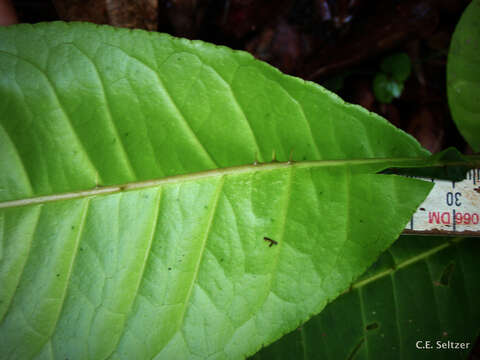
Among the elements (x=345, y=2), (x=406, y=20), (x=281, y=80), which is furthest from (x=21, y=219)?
(x=406, y=20)

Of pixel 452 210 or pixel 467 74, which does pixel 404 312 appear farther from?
pixel 467 74

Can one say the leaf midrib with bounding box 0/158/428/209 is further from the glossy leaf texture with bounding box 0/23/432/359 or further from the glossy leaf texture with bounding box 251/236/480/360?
the glossy leaf texture with bounding box 251/236/480/360

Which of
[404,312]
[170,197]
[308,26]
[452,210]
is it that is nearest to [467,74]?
[452,210]

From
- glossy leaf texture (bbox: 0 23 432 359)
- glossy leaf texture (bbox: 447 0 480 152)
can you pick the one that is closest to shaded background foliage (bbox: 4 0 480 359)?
glossy leaf texture (bbox: 447 0 480 152)

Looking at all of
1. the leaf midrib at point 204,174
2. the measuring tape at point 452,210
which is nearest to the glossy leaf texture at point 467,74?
the measuring tape at point 452,210

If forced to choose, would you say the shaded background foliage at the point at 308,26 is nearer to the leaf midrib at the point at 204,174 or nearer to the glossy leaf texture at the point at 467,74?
the glossy leaf texture at the point at 467,74

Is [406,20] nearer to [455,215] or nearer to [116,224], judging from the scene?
[455,215]
